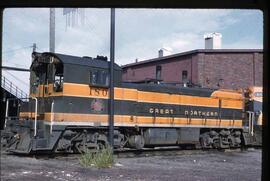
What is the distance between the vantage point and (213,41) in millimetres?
37688

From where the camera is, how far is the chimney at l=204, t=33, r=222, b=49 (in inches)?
1484

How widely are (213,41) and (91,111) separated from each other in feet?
79.6

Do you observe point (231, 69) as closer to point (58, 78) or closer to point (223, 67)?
point (223, 67)

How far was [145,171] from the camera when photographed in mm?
11516

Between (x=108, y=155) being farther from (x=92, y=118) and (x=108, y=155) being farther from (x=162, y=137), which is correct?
(x=162, y=137)

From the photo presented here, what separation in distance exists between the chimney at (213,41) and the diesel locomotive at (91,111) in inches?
705

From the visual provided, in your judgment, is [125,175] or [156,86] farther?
[156,86]

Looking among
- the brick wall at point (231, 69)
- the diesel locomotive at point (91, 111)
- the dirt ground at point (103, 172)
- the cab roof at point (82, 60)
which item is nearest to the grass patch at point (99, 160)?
the dirt ground at point (103, 172)

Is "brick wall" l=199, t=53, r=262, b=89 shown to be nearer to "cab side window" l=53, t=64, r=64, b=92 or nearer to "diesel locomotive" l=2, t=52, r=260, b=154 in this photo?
"diesel locomotive" l=2, t=52, r=260, b=154

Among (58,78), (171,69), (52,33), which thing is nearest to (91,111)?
(58,78)

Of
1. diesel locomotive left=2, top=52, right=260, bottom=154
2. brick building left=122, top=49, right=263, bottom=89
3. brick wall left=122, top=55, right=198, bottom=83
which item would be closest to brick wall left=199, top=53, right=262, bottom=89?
brick building left=122, top=49, right=263, bottom=89

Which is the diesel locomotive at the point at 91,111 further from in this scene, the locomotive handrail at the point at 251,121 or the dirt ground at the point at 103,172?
the locomotive handrail at the point at 251,121
